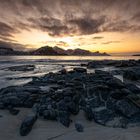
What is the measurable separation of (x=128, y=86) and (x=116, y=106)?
3943mm

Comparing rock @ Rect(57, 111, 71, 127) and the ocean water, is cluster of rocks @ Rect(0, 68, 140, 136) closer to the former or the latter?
rock @ Rect(57, 111, 71, 127)

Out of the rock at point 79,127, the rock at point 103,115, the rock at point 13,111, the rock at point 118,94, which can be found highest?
the rock at point 118,94

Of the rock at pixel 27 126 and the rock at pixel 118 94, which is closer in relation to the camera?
the rock at pixel 27 126

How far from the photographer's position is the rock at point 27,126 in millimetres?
6341

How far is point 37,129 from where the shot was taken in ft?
21.9

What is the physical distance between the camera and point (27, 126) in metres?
6.59

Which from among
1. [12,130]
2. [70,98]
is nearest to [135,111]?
[70,98]

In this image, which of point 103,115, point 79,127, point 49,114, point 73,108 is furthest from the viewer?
point 73,108

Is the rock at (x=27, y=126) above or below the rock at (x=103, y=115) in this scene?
above

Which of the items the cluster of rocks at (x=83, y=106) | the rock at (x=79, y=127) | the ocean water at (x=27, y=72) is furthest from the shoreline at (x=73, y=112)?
the ocean water at (x=27, y=72)

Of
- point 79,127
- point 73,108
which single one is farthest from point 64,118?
point 73,108

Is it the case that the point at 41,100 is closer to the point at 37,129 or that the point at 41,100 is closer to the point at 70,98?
the point at 70,98

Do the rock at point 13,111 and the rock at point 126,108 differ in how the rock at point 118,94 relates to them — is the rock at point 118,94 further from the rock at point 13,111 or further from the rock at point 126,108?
the rock at point 13,111

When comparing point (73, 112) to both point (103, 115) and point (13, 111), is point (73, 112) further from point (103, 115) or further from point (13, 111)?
point (13, 111)
